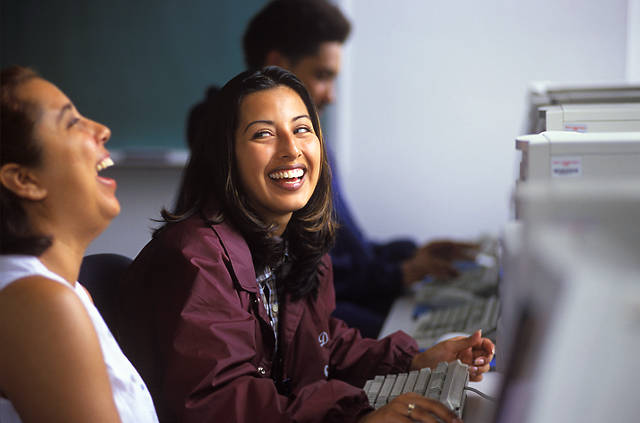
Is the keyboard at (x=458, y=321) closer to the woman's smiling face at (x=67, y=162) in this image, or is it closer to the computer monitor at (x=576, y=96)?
the computer monitor at (x=576, y=96)

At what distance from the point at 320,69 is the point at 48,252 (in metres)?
1.42

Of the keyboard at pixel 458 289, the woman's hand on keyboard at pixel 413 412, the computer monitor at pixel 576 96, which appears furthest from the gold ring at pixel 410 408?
the keyboard at pixel 458 289

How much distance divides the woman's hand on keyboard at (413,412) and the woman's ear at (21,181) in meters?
0.48

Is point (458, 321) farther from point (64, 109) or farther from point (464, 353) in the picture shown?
point (64, 109)

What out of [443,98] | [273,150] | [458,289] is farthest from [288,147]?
[443,98]

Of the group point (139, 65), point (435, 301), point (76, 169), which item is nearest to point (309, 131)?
point (76, 169)

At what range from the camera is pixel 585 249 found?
431 millimetres

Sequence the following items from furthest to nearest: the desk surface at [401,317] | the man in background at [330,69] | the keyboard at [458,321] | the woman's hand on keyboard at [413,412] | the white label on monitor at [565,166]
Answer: the man in background at [330,69] → the desk surface at [401,317] → the keyboard at [458,321] → the white label on monitor at [565,166] → the woman's hand on keyboard at [413,412]

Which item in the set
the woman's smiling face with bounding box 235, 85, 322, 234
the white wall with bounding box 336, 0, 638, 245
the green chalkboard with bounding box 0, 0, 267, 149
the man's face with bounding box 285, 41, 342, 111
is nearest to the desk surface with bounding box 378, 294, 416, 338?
the woman's smiling face with bounding box 235, 85, 322, 234

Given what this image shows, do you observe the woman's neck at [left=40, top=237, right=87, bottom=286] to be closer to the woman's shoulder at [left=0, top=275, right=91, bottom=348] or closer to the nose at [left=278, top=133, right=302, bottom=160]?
the woman's shoulder at [left=0, top=275, right=91, bottom=348]

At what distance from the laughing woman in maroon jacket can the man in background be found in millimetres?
717

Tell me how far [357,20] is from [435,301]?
76.1 inches

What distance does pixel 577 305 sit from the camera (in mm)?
405

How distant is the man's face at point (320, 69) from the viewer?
1.89 metres
